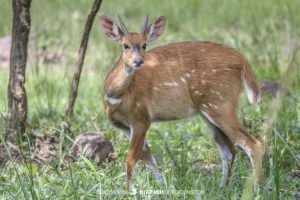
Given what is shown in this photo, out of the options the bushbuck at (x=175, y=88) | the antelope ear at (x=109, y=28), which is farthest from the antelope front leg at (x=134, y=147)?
the antelope ear at (x=109, y=28)

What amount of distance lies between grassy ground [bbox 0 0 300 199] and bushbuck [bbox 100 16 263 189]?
23cm

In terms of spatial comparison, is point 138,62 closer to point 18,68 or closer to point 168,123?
point 18,68

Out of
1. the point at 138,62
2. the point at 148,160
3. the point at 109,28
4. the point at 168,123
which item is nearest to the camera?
the point at 138,62

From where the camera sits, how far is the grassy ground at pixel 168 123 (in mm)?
5062

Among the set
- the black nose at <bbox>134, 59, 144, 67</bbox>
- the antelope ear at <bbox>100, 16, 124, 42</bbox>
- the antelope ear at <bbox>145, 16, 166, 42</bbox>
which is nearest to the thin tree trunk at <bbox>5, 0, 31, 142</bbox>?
the antelope ear at <bbox>100, 16, 124, 42</bbox>

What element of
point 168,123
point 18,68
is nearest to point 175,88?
point 18,68

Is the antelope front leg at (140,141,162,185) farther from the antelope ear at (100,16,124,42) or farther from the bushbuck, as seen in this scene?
the antelope ear at (100,16,124,42)

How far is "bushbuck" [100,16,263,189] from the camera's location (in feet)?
18.6

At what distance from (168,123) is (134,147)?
198cm

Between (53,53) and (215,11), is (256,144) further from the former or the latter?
(215,11)

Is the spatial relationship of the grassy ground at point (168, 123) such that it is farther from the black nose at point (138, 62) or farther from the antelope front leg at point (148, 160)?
the black nose at point (138, 62)

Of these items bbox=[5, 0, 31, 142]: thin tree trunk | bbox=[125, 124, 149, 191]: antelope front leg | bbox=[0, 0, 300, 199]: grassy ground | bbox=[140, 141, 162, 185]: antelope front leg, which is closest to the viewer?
bbox=[0, 0, 300, 199]: grassy ground

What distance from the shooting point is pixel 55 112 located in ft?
24.5

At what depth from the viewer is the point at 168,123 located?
7504mm
